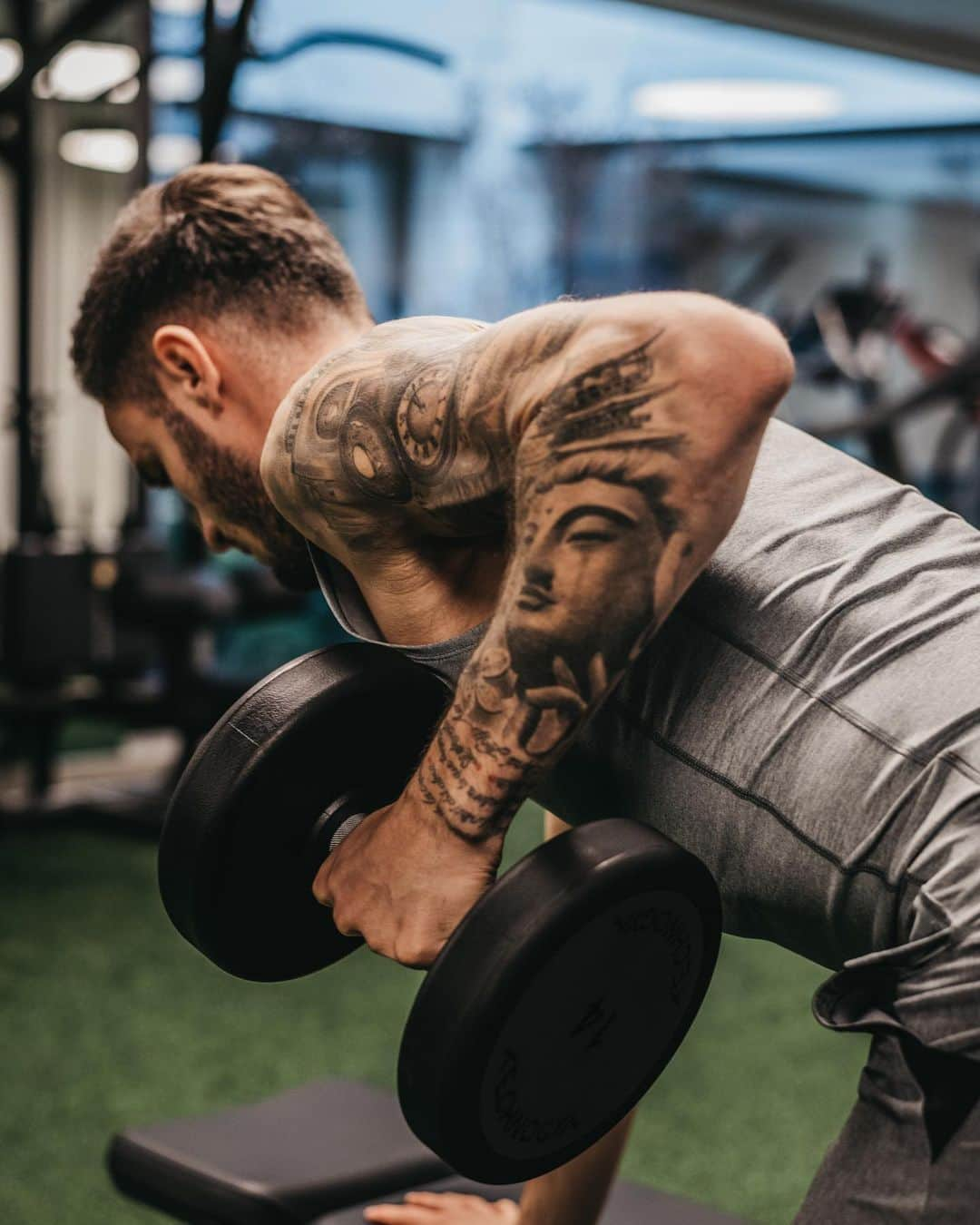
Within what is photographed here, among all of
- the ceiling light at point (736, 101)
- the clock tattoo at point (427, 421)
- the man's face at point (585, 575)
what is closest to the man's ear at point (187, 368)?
the clock tattoo at point (427, 421)

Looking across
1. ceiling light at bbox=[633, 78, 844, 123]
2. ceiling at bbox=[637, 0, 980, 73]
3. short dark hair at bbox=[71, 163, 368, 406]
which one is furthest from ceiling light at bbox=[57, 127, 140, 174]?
short dark hair at bbox=[71, 163, 368, 406]

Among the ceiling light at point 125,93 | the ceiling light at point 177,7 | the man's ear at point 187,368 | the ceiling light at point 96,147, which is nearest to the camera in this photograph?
the man's ear at point 187,368

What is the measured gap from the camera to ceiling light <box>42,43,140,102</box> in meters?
4.36

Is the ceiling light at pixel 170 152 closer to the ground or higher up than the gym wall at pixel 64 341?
higher up

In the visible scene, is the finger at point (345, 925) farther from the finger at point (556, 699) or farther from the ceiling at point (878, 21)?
the ceiling at point (878, 21)

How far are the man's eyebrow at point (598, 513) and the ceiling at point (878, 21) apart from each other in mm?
2635

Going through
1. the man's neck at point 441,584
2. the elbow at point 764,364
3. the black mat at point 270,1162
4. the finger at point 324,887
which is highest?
the elbow at point 764,364

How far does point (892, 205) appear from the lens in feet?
19.7

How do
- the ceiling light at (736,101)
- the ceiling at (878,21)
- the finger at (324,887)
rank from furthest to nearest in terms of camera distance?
the ceiling light at (736,101) < the ceiling at (878,21) < the finger at (324,887)

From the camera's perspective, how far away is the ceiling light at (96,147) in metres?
4.60

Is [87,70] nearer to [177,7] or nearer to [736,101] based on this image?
[177,7]

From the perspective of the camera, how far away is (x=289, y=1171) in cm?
158

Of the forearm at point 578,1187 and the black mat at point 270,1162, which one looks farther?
the black mat at point 270,1162

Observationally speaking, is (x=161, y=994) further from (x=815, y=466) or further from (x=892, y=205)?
(x=892, y=205)
